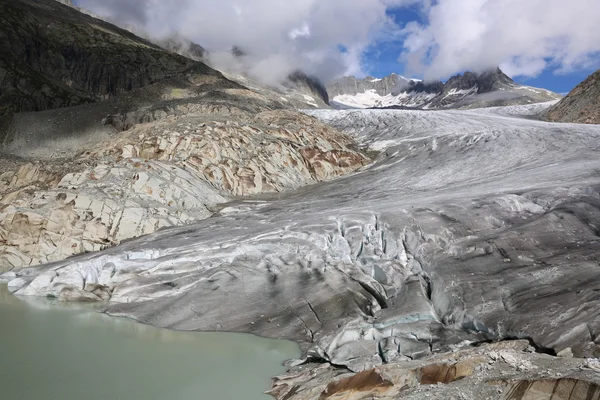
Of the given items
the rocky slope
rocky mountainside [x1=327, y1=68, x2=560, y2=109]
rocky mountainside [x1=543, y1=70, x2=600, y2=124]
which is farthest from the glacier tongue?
rocky mountainside [x1=327, y1=68, x2=560, y2=109]

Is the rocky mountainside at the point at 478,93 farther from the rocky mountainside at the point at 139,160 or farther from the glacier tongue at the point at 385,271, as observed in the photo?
the glacier tongue at the point at 385,271

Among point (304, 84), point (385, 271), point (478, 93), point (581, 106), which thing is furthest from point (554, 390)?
point (478, 93)

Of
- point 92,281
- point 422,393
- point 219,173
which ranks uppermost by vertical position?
point 219,173

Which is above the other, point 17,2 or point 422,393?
point 17,2

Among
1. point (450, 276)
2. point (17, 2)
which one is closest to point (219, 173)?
point (450, 276)

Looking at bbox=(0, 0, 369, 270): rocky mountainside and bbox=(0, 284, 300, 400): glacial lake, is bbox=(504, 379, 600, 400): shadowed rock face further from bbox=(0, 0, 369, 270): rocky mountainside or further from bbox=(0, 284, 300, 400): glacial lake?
bbox=(0, 0, 369, 270): rocky mountainside

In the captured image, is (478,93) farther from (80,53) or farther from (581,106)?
(80,53)

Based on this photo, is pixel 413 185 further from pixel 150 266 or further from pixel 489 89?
pixel 489 89
